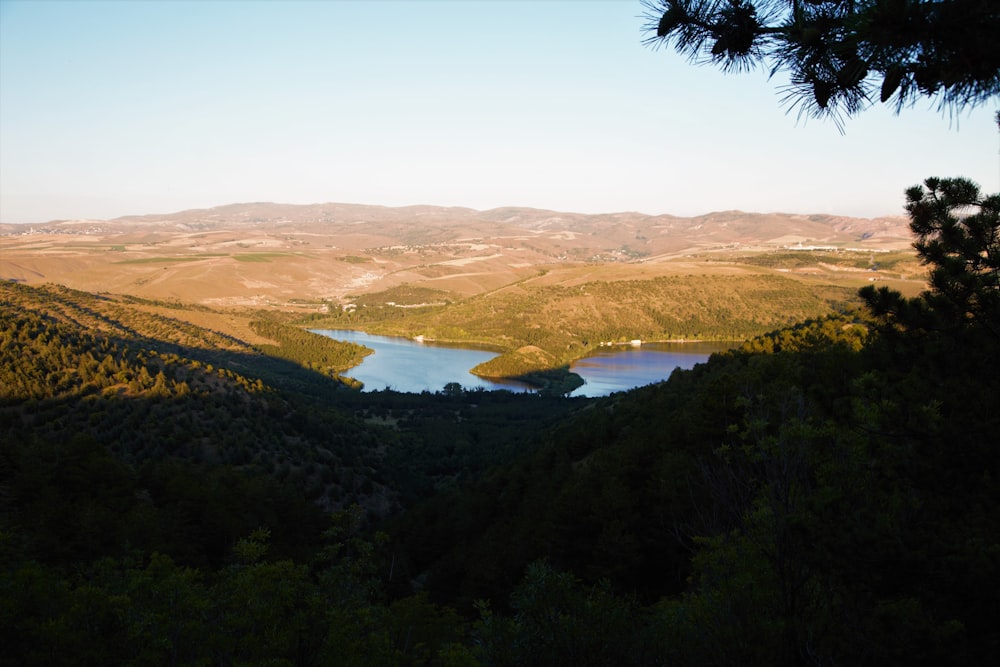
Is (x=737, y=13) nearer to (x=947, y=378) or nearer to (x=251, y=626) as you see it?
(x=947, y=378)

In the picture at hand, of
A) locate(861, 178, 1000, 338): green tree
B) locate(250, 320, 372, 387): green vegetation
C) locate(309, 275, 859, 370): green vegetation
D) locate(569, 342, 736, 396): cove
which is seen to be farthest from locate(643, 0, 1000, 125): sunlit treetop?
locate(309, 275, 859, 370): green vegetation

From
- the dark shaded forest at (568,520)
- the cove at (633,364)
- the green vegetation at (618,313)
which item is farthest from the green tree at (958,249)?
the green vegetation at (618,313)

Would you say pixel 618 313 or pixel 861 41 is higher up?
pixel 861 41

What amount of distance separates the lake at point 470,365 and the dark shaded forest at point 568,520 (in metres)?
59.9

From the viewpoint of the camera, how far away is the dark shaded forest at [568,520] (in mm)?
7832

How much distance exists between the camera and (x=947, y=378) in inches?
352

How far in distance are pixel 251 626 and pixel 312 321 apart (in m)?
168

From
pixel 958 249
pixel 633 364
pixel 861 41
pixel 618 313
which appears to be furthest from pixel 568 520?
pixel 618 313

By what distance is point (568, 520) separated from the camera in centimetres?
2348

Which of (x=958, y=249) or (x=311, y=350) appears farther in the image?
(x=311, y=350)

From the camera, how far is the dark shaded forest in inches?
308

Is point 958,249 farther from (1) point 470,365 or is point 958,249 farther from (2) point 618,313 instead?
(2) point 618,313

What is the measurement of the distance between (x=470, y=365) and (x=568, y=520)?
3964 inches

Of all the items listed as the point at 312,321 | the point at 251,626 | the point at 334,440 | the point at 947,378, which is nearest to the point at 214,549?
the point at 251,626
